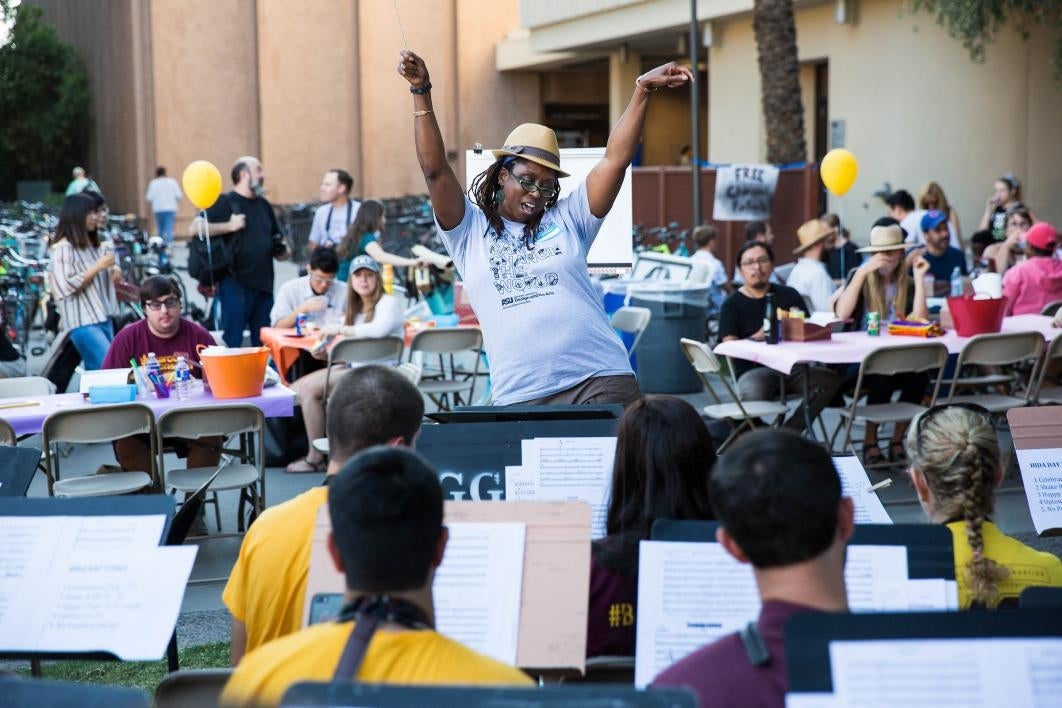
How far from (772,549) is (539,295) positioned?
2533mm

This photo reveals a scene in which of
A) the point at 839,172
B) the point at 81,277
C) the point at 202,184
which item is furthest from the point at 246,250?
the point at 839,172

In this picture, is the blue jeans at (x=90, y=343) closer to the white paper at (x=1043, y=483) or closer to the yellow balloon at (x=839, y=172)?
the yellow balloon at (x=839, y=172)

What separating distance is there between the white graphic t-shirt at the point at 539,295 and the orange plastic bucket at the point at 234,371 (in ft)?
6.84

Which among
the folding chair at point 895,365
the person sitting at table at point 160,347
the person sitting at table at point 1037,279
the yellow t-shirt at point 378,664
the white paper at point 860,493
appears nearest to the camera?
A: the yellow t-shirt at point 378,664

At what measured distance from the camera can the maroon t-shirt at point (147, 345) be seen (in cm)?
692

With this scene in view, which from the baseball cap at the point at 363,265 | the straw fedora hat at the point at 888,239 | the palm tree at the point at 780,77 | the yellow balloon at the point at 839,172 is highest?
the palm tree at the point at 780,77

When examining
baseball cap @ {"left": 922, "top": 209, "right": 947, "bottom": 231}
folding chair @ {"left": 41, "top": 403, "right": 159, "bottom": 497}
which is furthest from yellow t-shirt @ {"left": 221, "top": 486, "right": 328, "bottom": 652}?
baseball cap @ {"left": 922, "top": 209, "right": 947, "bottom": 231}

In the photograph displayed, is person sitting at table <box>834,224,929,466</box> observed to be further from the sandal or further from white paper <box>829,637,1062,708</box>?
white paper <box>829,637,1062,708</box>

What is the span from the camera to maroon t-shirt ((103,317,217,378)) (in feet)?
22.7

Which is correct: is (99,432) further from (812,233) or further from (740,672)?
(812,233)

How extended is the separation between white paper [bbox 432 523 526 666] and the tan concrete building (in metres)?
17.6

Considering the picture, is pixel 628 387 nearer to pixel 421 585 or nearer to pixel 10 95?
pixel 421 585

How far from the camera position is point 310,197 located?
30734mm

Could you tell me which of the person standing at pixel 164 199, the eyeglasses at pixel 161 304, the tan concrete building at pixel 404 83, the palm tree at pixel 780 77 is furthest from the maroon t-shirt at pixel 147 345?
the person standing at pixel 164 199
